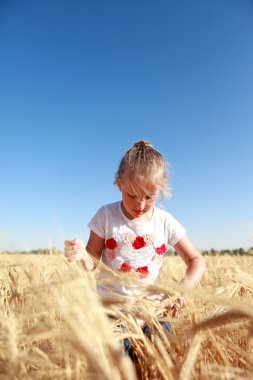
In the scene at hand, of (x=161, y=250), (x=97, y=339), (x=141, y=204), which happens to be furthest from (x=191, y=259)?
(x=97, y=339)

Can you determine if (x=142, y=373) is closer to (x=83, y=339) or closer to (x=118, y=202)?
(x=83, y=339)

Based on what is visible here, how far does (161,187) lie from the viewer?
77.9 inches

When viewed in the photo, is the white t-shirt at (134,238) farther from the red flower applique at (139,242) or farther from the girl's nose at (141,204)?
the girl's nose at (141,204)

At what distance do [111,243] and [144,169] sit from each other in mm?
393

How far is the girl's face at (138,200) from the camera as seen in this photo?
71.7 inches

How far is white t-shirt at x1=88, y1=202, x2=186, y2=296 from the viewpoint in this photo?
6.33 feet

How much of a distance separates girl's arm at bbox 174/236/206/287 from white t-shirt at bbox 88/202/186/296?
0.12 feet

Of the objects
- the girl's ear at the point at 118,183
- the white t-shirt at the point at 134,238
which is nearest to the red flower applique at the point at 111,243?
the white t-shirt at the point at 134,238

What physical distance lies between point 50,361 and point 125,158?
1.48 m

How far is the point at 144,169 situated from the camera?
74.9 inches

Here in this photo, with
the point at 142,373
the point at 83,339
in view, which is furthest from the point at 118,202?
the point at 83,339

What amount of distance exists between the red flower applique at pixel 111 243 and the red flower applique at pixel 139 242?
92 millimetres

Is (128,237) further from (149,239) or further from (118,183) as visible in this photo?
(118,183)

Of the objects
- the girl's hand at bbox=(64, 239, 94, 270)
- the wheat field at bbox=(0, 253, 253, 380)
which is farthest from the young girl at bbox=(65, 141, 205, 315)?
the wheat field at bbox=(0, 253, 253, 380)
